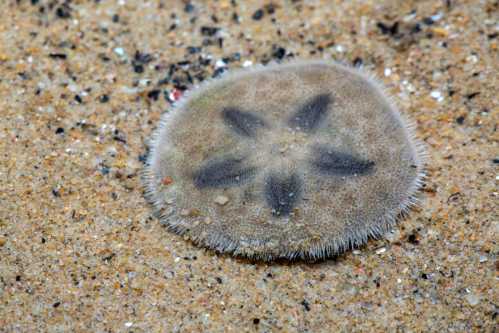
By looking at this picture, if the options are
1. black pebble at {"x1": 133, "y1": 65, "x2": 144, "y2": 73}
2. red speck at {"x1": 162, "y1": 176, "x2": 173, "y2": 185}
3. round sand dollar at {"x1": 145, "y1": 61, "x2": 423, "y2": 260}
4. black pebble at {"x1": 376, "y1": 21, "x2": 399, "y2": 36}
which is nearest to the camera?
round sand dollar at {"x1": 145, "y1": 61, "x2": 423, "y2": 260}

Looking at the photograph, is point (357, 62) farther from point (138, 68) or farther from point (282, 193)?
point (138, 68)

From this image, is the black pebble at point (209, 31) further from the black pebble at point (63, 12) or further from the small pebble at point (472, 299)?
the small pebble at point (472, 299)

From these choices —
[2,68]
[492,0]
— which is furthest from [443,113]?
[2,68]

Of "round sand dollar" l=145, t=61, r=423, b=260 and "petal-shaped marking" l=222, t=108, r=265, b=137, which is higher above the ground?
"petal-shaped marking" l=222, t=108, r=265, b=137

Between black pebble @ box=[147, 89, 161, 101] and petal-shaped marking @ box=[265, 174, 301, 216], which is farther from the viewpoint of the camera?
black pebble @ box=[147, 89, 161, 101]

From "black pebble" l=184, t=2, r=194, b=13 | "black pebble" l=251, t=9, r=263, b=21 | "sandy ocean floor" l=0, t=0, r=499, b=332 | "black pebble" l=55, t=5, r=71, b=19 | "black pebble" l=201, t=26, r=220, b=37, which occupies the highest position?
"black pebble" l=55, t=5, r=71, b=19

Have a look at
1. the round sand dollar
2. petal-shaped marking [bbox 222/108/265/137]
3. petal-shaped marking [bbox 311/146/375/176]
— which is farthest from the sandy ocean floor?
petal-shaped marking [bbox 222/108/265/137]

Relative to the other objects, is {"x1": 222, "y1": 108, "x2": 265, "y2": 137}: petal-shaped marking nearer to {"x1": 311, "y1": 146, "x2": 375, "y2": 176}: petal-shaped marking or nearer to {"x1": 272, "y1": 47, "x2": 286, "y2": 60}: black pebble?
{"x1": 311, "y1": 146, "x2": 375, "y2": 176}: petal-shaped marking

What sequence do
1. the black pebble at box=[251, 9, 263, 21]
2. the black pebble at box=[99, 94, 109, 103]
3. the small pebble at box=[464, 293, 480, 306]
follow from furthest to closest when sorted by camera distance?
the black pebble at box=[251, 9, 263, 21], the black pebble at box=[99, 94, 109, 103], the small pebble at box=[464, 293, 480, 306]
